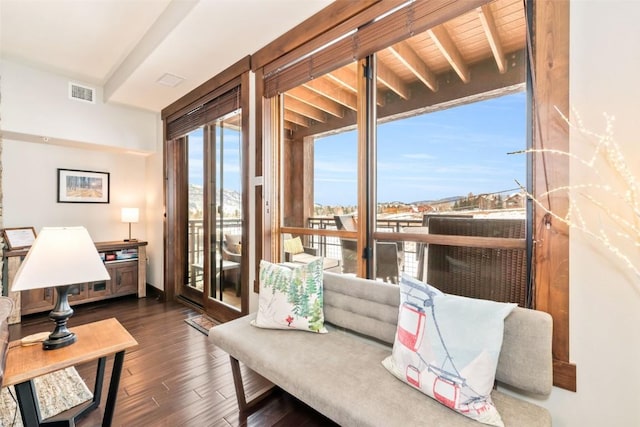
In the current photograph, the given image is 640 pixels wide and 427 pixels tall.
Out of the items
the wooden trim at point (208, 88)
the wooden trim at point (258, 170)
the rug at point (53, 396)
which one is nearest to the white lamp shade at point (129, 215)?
the wooden trim at point (208, 88)

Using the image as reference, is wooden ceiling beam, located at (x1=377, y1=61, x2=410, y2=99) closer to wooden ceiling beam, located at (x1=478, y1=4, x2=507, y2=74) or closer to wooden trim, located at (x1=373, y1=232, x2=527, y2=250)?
wooden ceiling beam, located at (x1=478, y1=4, x2=507, y2=74)

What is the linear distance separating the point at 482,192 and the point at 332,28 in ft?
5.10

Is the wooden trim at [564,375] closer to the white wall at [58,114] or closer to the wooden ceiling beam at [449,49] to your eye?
the wooden ceiling beam at [449,49]

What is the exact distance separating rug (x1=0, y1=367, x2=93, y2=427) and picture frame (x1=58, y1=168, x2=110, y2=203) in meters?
2.69

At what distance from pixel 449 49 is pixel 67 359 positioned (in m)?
2.65

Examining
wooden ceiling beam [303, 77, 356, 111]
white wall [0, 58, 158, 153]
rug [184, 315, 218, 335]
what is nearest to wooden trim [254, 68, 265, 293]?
wooden ceiling beam [303, 77, 356, 111]

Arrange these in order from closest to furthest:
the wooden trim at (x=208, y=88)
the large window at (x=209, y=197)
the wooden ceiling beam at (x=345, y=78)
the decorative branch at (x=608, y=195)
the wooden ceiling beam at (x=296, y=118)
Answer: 1. the decorative branch at (x=608, y=195)
2. the wooden ceiling beam at (x=345, y=78)
3. the wooden ceiling beam at (x=296, y=118)
4. the wooden trim at (x=208, y=88)
5. the large window at (x=209, y=197)

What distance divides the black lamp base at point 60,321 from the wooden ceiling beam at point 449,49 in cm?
248

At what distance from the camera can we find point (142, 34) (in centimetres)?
280

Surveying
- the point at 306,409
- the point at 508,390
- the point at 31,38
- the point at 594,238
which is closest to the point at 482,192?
the point at 594,238

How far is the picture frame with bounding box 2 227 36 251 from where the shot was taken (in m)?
3.31

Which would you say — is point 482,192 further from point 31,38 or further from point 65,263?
point 31,38

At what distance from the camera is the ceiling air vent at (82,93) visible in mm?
3581

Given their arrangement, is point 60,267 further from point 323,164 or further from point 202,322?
point 202,322
